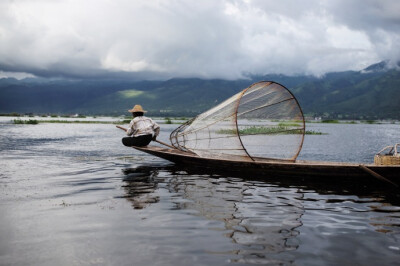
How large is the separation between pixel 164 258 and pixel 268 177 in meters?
7.76

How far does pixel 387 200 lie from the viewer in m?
9.92

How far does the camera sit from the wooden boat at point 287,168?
10.8m

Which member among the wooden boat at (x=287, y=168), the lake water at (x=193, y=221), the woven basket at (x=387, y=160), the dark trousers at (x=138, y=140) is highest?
the dark trousers at (x=138, y=140)

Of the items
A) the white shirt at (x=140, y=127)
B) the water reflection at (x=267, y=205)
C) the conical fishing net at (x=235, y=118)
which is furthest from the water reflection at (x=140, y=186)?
the conical fishing net at (x=235, y=118)

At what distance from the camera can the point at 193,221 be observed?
7711mm

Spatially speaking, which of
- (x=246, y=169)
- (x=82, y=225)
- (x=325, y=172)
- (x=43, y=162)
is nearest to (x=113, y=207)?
(x=82, y=225)

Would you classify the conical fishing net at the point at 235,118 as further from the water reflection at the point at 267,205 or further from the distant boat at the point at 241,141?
the water reflection at the point at 267,205

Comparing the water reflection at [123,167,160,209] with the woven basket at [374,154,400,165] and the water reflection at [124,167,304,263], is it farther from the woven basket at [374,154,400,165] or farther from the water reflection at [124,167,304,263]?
the woven basket at [374,154,400,165]

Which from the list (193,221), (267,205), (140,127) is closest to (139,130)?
(140,127)

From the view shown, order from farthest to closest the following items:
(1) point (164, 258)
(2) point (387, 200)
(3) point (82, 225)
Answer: (2) point (387, 200)
(3) point (82, 225)
(1) point (164, 258)

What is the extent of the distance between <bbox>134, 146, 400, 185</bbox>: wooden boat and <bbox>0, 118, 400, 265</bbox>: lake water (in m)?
0.38

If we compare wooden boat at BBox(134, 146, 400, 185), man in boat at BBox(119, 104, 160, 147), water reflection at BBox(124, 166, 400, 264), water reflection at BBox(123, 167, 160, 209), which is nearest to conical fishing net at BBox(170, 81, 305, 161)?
wooden boat at BBox(134, 146, 400, 185)

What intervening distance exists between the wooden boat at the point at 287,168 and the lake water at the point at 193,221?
0.38m

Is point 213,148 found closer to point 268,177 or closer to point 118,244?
point 268,177
